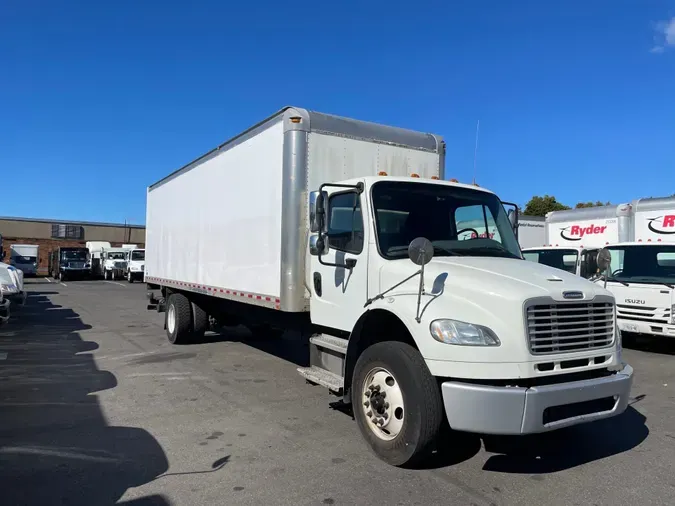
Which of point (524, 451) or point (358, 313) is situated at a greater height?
point (358, 313)

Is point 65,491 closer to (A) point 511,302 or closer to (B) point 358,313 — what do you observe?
(B) point 358,313

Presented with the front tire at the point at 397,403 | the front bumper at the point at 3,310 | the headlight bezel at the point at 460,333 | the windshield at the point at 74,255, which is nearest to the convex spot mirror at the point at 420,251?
the headlight bezel at the point at 460,333

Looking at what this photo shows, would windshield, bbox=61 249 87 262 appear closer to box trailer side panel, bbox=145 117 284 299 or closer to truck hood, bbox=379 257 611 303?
box trailer side panel, bbox=145 117 284 299

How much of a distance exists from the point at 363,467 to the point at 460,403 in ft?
3.54

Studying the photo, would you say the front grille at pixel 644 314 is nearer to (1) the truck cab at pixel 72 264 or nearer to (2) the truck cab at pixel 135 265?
(2) the truck cab at pixel 135 265

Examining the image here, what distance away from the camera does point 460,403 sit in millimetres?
3883

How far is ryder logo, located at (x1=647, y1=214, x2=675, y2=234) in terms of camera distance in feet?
42.8

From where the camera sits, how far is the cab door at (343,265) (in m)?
5.14

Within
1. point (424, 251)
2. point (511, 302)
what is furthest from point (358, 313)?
point (511, 302)

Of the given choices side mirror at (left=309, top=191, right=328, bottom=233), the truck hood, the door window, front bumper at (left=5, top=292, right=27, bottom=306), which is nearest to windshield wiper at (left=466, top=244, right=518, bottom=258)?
the truck hood

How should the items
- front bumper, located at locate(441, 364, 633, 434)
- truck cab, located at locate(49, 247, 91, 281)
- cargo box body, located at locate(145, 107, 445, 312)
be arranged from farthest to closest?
truck cab, located at locate(49, 247, 91, 281) < cargo box body, located at locate(145, 107, 445, 312) < front bumper, located at locate(441, 364, 633, 434)

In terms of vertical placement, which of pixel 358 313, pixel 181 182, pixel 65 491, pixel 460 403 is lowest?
pixel 65 491

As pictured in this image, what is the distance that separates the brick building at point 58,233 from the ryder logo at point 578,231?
143ft

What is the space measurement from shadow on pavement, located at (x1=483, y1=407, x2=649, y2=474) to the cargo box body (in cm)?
260
